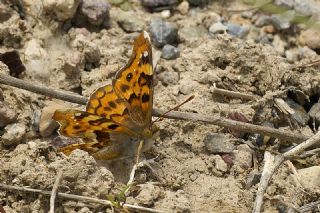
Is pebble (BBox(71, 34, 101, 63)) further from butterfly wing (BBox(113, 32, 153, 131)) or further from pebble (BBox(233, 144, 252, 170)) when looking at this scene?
pebble (BBox(233, 144, 252, 170))

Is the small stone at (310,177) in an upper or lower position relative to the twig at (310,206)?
upper

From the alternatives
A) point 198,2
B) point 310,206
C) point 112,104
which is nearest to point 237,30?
point 198,2

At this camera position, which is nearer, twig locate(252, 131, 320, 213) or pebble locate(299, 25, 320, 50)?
twig locate(252, 131, 320, 213)

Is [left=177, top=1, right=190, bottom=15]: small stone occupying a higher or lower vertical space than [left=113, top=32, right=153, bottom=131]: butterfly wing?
higher

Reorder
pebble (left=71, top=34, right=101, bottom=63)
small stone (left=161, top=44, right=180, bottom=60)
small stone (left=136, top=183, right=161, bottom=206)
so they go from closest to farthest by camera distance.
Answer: small stone (left=136, top=183, right=161, bottom=206), pebble (left=71, top=34, right=101, bottom=63), small stone (left=161, top=44, right=180, bottom=60)

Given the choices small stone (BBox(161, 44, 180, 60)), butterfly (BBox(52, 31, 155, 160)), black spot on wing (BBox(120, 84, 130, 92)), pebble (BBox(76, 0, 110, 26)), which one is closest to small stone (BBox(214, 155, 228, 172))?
butterfly (BBox(52, 31, 155, 160))

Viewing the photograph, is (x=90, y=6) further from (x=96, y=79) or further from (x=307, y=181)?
(x=307, y=181)

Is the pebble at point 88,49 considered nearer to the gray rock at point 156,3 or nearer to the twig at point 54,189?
the gray rock at point 156,3

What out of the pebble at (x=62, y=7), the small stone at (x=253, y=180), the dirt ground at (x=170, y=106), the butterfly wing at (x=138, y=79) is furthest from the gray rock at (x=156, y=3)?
the small stone at (x=253, y=180)
